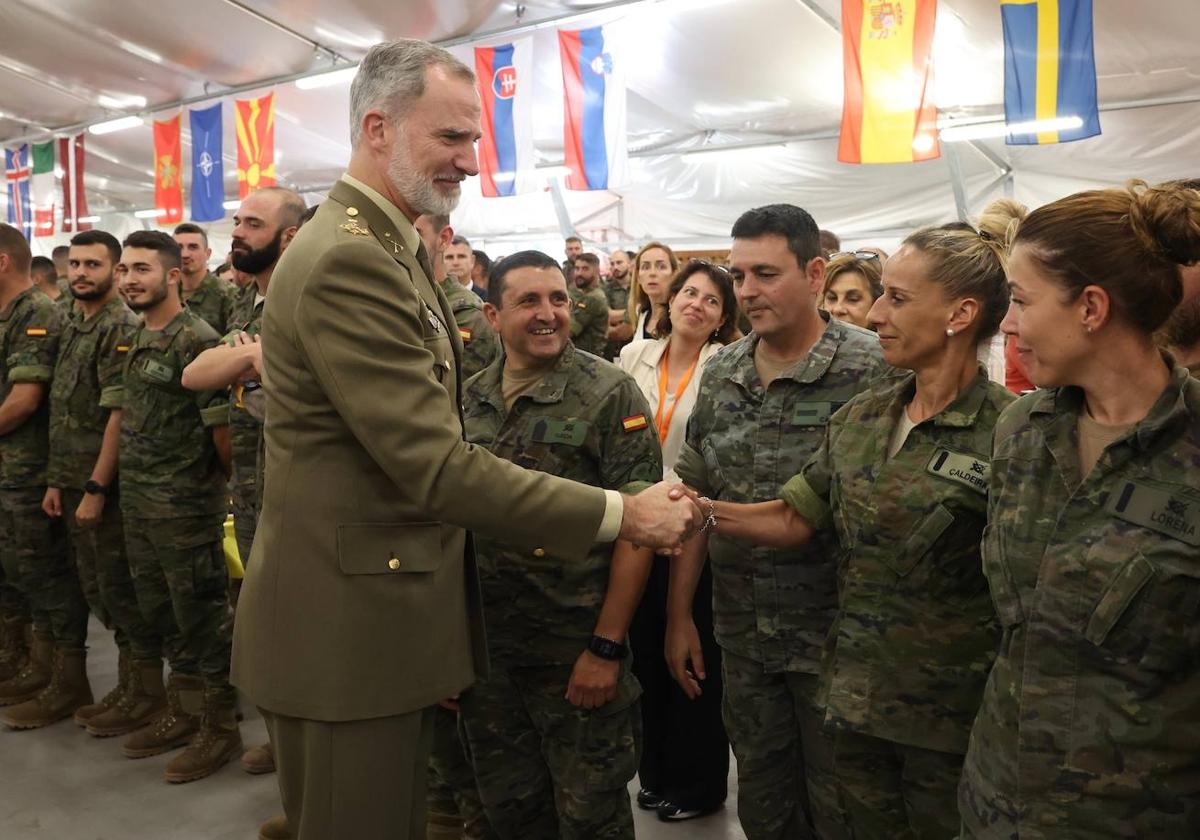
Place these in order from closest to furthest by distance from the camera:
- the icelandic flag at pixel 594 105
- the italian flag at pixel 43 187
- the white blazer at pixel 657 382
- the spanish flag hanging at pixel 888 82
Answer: the white blazer at pixel 657 382 < the spanish flag hanging at pixel 888 82 < the icelandic flag at pixel 594 105 < the italian flag at pixel 43 187

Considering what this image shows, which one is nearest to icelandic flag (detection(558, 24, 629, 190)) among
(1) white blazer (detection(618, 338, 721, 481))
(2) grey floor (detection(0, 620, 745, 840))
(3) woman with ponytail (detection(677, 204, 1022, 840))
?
(1) white blazer (detection(618, 338, 721, 481))

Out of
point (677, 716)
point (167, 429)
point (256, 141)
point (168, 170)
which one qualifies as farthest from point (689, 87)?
point (677, 716)

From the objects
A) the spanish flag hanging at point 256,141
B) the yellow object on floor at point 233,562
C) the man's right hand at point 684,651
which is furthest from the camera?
the spanish flag hanging at point 256,141

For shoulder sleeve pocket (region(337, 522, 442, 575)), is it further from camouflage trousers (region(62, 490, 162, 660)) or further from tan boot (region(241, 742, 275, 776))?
camouflage trousers (region(62, 490, 162, 660))

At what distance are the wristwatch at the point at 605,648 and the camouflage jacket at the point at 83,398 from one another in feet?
8.72

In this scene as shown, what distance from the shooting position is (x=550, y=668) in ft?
7.69

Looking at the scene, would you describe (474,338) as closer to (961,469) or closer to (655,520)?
(655,520)

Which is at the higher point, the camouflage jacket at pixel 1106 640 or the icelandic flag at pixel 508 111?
the icelandic flag at pixel 508 111

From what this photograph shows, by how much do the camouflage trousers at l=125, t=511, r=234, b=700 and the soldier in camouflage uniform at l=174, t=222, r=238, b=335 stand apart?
5.44 ft

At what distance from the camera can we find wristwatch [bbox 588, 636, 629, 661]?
227cm

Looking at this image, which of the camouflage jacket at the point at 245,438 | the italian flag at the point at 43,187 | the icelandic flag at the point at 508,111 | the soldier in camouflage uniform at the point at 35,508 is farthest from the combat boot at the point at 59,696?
the italian flag at the point at 43,187

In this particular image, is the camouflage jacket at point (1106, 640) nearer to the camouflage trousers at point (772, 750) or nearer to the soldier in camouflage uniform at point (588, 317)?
the camouflage trousers at point (772, 750)

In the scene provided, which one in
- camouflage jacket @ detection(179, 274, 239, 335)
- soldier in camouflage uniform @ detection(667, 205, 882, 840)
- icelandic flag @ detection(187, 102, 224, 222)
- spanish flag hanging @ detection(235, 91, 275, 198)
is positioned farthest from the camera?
icelandic flag @ detection(187, 102, 224, 222)

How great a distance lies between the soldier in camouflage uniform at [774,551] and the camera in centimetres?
226
